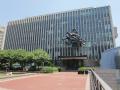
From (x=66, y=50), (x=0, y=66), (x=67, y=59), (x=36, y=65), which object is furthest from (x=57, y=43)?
(x=0, y=66)

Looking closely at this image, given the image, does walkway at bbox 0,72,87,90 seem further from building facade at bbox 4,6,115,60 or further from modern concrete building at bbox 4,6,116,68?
modern concrete building at bbox 4,6,116,68

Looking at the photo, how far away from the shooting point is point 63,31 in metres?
71.9

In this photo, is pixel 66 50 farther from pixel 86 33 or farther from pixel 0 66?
pixel 0 66

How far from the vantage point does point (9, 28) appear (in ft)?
279

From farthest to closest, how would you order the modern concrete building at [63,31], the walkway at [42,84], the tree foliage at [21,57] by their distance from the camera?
the modern concrete building at [63,31] → the tree foliage at [21,57] → the walkway at [42,84]

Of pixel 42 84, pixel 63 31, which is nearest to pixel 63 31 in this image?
pixel 63 31

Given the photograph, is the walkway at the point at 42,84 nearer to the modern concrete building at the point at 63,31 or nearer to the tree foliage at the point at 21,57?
the tree foliage at the point at 21,57

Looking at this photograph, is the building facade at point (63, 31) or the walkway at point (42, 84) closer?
the walkway at point (42, 84)

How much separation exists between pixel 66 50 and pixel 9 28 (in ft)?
108

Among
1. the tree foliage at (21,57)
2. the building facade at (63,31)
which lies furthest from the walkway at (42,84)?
the building facade at (63,31)

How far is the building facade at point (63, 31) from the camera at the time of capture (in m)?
65.2

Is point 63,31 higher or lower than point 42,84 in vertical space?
higher

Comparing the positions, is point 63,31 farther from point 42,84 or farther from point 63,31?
point 42,84

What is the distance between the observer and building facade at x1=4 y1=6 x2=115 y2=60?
214 feet
